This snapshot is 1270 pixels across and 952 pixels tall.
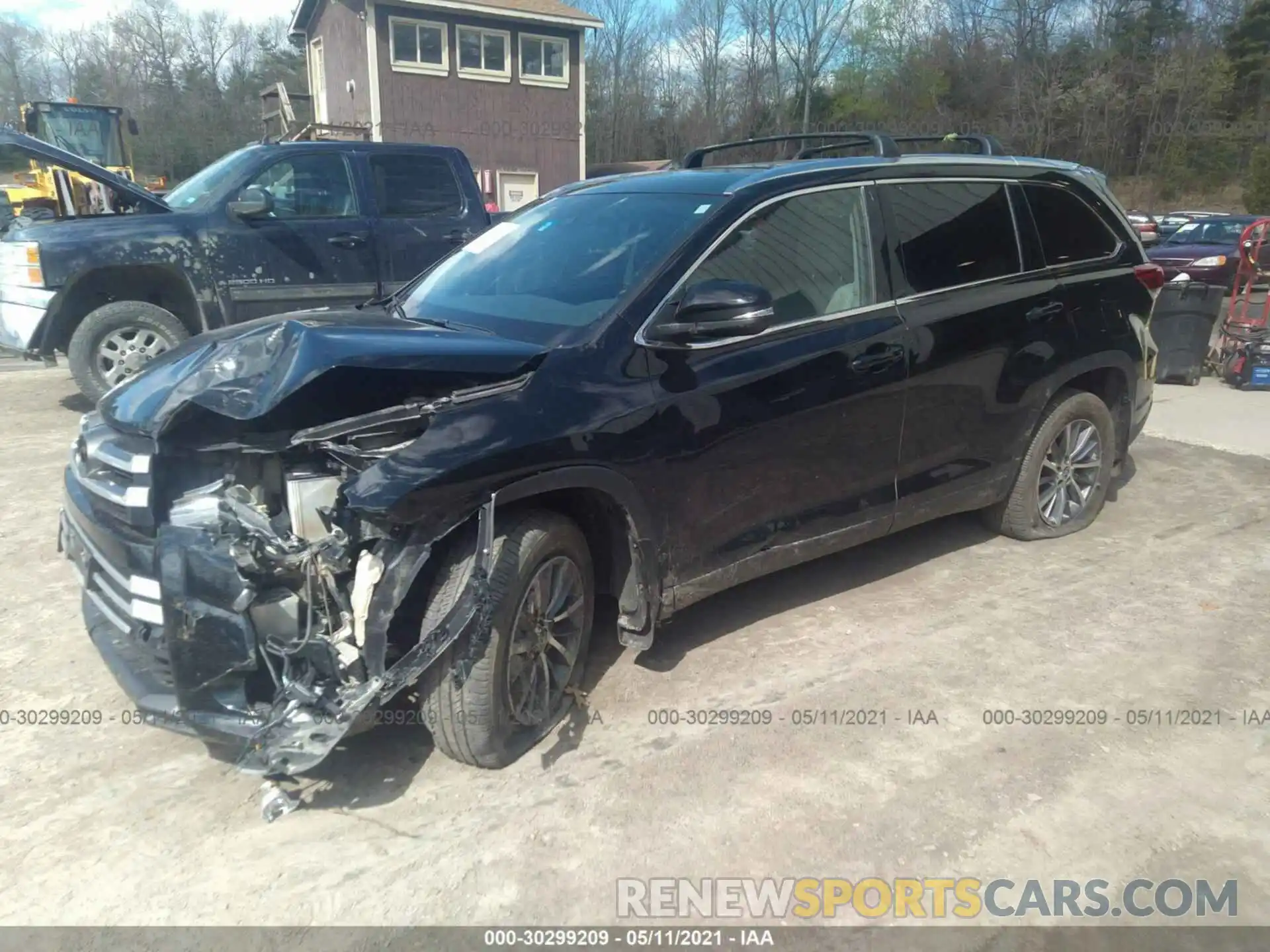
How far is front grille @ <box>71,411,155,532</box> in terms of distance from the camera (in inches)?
117

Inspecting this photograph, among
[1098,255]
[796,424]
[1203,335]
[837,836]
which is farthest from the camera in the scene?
[1203,335]

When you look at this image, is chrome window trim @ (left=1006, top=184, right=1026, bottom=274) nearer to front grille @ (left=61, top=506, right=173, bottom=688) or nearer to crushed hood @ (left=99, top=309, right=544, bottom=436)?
crushed hood @ (left=99, top=309, right=544, bottom=436)

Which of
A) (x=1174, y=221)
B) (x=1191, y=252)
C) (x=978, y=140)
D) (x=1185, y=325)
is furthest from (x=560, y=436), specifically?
(x=1174, y=221)

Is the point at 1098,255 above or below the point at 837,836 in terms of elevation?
above

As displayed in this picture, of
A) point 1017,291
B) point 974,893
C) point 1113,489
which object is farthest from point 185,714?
point 1113,489

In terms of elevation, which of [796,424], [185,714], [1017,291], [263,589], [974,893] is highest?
[1017,291]

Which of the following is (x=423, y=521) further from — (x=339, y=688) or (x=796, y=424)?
(x=796, y=424)

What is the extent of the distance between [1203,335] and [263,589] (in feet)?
31.8

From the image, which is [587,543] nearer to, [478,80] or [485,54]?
[478,80]

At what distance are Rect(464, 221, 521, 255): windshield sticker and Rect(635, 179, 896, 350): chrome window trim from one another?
1.14m

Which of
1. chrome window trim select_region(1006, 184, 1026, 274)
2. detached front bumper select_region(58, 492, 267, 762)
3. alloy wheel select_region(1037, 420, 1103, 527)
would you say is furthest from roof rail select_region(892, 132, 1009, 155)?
detached front bumper select_region(58, 492, 267, 762)

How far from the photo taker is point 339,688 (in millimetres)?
2828

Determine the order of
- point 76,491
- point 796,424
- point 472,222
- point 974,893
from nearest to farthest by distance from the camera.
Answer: point 974,893 < point 76,491 < point 796,424 < point 472,222

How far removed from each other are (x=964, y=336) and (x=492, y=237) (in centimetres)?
220
